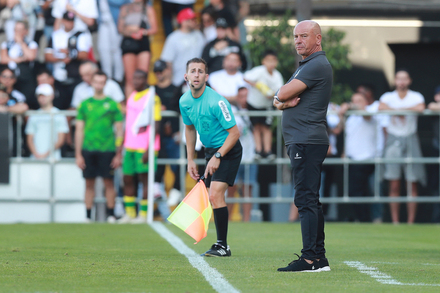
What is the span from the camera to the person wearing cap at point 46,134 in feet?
43.0

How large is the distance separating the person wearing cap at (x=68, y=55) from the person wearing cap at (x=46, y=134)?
2.94 feet

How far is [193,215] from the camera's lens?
295 inches

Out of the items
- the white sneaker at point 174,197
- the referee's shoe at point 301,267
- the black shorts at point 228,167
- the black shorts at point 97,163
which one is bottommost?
the white sneaker at point 174,197

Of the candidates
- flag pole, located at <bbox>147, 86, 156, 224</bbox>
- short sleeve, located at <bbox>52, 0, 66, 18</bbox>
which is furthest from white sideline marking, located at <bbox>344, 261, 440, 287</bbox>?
short sleeve, located at <bbox>52, 0, 66, 18</bbox>

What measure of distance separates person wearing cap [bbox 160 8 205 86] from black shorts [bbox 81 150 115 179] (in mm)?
2144

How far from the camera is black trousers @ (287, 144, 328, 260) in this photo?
6.24m

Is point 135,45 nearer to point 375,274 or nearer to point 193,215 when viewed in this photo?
point 193,215

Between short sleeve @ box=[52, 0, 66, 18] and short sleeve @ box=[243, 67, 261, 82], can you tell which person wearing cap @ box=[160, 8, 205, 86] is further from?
short sleeve @ box=[52, 0, 66, 18]

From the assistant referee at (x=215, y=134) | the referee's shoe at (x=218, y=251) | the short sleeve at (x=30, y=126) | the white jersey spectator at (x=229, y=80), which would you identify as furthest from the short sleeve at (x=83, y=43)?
the referee's shoe at (x=218, y=251)

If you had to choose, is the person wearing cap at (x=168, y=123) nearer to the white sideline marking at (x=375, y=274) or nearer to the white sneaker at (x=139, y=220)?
the white sneaker at (x=139, y=220)

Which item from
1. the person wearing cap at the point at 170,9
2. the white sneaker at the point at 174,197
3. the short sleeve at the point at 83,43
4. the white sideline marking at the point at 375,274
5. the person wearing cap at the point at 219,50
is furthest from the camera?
the person wearing cap at the point at 170,9

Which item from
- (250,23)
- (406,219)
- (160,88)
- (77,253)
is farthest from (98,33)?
(77,253)

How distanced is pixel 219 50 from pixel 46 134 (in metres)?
3.30

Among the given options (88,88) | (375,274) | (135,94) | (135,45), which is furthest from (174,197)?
(375,274)
